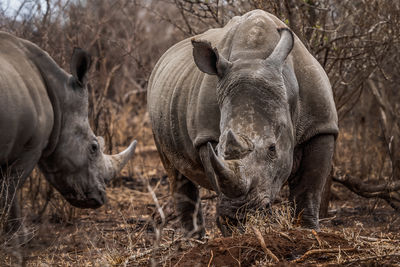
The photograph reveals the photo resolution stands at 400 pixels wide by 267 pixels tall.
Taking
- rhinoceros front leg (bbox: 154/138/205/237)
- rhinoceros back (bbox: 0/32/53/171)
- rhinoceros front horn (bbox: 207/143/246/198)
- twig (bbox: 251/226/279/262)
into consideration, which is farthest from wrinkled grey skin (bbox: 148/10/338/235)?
rhinoceros back (bbox: 0/32/53/171)

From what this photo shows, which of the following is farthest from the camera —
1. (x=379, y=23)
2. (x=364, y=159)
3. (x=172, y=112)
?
(x=364, y=159)

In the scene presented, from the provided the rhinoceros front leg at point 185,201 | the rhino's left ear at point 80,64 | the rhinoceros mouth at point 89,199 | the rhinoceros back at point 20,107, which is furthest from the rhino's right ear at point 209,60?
the rhinoceros mouth at point 89,199

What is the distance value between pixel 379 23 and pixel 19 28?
149 inches

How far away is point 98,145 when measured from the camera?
20.9 feet

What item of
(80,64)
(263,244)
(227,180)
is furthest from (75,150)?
(263,244)

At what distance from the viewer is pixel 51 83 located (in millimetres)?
6055

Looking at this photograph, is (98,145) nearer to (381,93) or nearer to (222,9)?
(222,9)

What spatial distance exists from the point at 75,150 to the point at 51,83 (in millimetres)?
614

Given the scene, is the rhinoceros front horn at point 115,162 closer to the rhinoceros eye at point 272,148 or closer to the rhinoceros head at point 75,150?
the rhinoceros head at point 75,150

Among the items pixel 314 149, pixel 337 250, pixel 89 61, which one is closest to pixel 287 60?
pixel 314 149

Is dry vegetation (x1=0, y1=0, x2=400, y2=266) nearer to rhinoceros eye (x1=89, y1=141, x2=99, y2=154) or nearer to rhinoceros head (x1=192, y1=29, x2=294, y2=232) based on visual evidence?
rhinoceros head (x1=192, y1=29, x2=294, y2=232)

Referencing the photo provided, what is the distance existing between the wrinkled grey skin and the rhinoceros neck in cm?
86

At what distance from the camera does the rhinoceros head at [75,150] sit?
6.10m

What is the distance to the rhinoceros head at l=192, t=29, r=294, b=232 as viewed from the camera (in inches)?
163
